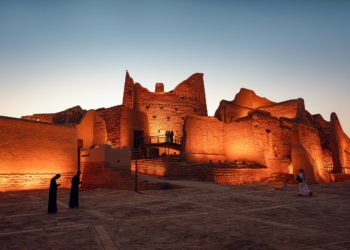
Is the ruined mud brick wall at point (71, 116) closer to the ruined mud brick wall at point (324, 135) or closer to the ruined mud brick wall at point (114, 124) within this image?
the ruined mud brick wall at point (114, 124)

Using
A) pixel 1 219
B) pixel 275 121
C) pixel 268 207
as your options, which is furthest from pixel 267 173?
pixel 1 219

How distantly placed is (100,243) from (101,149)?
528 inches

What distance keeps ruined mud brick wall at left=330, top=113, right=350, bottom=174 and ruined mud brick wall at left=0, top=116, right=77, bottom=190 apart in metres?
22.0

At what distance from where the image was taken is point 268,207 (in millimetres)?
7543

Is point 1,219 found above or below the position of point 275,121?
below

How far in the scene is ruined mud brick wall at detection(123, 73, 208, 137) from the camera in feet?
104

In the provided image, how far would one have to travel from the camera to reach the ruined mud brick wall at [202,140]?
21953 mm

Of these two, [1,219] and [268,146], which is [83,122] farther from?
[1,219]

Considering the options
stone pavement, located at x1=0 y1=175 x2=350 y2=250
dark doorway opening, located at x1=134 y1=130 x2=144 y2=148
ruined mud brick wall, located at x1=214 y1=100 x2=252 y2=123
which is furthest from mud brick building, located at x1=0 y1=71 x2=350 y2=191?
stone pavement, located at x1=0 y1=175 x2=350 y2=250

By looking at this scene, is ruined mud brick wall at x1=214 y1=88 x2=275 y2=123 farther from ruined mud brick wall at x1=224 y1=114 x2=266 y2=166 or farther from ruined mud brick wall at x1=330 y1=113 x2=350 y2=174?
ruined mud brick wall at x1=330 y1=113 x2=350 y2=174

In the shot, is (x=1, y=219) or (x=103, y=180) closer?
(x=1, y=219)

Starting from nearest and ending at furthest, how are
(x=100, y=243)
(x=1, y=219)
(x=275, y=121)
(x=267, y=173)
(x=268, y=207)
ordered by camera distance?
(x=100, y=243) < (x=1, y=219) < (x=268, y=207) < (x=267, y=173) < (x=275, y=121)

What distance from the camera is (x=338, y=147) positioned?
25.3 m

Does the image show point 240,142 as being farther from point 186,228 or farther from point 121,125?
point 186,228
